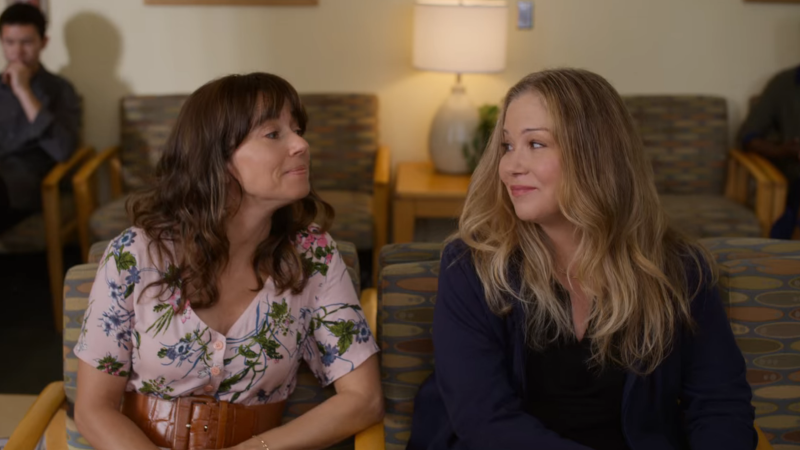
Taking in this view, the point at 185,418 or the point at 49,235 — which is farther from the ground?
the point at 185,418

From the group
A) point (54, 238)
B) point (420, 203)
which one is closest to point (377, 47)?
point (420, 203)

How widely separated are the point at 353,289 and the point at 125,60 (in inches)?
110

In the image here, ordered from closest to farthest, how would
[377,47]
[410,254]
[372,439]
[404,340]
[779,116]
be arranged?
1. [372,439]
2. [404,340]
3. [410,254]
4. [779,116]
5. [377,47]

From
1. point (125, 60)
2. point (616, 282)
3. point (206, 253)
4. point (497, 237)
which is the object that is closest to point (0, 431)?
point (206, 253)

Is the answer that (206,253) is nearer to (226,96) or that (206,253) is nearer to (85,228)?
(226,96)

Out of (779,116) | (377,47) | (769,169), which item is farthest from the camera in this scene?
(377,47)

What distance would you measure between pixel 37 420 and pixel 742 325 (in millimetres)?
1454

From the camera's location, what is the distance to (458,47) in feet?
12.6

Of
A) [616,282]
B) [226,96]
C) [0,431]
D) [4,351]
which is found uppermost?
[226,96]

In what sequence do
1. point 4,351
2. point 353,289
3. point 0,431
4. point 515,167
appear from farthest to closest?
point 4,351
point 0,431
point 353,289
point 515,167

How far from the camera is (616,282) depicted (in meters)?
Result: 1.67

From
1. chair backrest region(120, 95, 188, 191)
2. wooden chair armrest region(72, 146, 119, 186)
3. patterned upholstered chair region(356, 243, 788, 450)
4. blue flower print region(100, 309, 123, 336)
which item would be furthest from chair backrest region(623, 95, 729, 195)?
blue flower print region(100, 309, 123, 336)

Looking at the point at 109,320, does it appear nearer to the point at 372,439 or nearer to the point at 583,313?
the point at 372,439

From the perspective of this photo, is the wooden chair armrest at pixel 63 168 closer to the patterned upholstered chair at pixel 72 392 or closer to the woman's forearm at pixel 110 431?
the patterned upholstered chair at pixel 72 392
